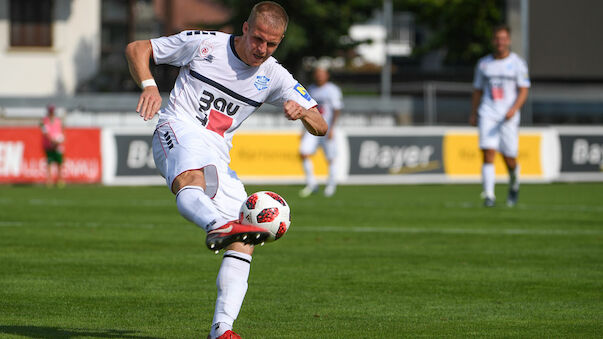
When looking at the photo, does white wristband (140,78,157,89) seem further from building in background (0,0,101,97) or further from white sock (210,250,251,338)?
building in background (0,0,101,97)

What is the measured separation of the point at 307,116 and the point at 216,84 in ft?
2.01

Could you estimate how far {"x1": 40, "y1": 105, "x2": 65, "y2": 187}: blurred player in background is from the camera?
75.9 ft

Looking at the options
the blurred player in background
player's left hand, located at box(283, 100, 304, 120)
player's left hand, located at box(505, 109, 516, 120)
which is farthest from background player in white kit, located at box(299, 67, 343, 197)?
player's left hand, located at box(283, 100, 304, 120)

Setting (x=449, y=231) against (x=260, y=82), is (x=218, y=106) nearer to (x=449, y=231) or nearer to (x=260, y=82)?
(x=260, y=82)

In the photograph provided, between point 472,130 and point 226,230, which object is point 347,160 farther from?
point 226,230

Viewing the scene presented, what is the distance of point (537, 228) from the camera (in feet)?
44.6

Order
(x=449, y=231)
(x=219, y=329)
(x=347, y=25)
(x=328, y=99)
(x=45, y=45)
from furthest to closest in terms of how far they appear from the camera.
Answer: (x=347, y=25), (x=45, y=45), (x=328, y=99), (x=449, y=231), (x=219, y=329)

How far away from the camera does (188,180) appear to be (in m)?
5.97

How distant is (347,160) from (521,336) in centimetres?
1826

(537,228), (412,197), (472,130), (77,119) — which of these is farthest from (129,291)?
(77,119)

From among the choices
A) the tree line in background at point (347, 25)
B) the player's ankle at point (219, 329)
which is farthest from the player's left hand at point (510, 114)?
the tree line in background at point (347, 25)

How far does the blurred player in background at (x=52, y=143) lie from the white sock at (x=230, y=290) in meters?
17.8

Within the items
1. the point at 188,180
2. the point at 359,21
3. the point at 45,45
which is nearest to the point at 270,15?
the point at 188,180

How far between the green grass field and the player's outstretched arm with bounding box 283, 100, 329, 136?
1.26m
